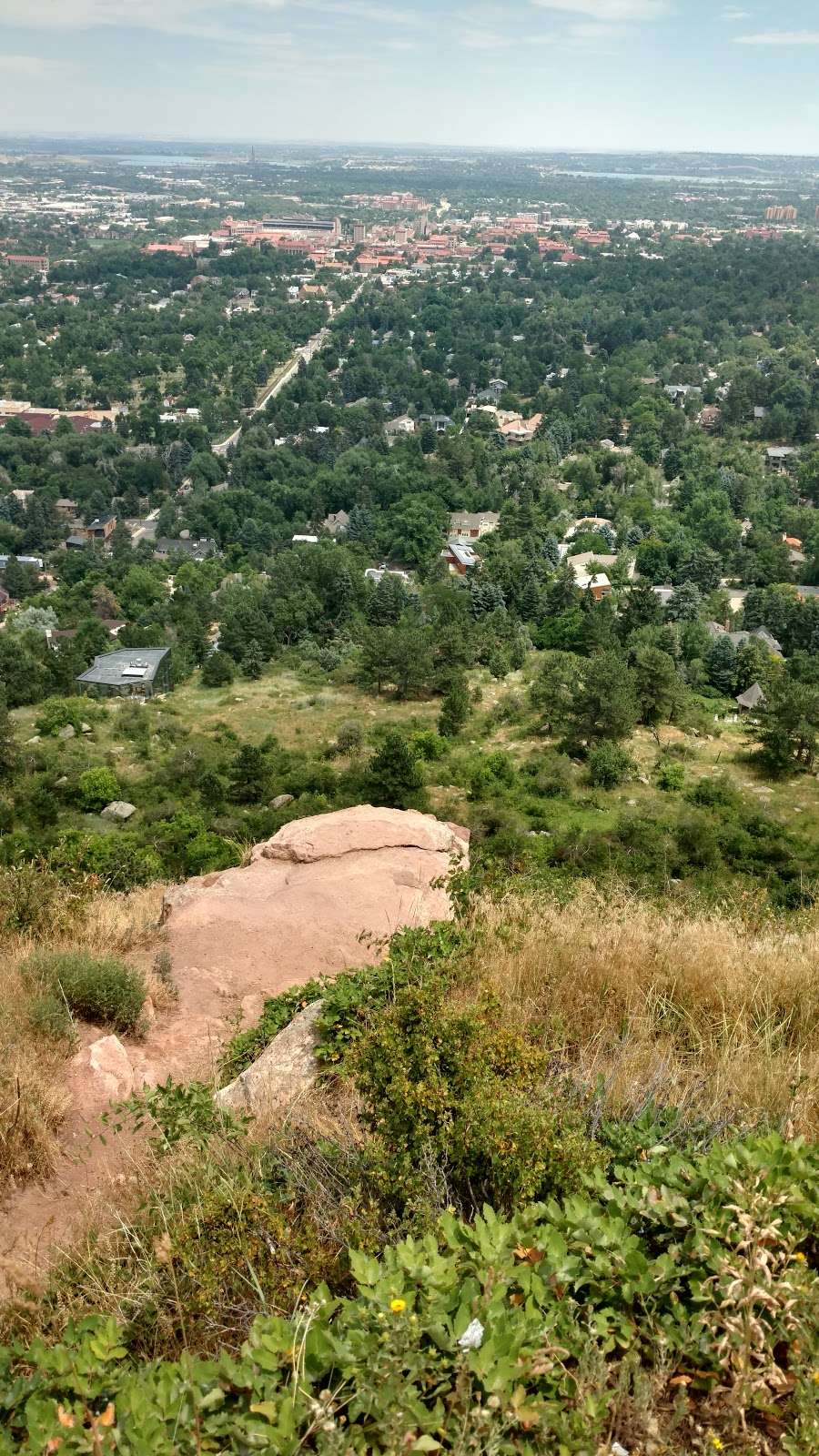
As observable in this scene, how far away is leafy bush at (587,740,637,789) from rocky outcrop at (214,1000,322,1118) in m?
11.1

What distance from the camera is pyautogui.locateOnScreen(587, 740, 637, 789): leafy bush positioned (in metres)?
14.5

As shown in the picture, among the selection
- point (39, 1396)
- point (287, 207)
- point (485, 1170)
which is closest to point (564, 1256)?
point (485, 1170)

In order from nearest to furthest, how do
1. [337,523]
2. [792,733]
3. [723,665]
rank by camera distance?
1. [792,733]
2. [723,665]
3. [337,523]

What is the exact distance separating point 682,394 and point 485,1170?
47033 mm

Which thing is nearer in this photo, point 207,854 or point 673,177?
point 207,854

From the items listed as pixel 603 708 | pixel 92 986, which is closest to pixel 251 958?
pixel 92 986

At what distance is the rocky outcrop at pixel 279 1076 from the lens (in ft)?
9.96

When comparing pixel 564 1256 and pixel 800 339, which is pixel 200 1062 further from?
pixel 800 339

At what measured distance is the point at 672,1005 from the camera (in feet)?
11.0

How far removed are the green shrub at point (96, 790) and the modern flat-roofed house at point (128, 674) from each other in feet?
19.9

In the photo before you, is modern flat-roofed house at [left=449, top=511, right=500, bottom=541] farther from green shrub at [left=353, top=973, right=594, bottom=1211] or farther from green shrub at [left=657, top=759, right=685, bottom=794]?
green shrub at [left=353, top=973, right=594, bottom=1211]

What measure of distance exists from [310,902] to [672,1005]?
8.40 feet

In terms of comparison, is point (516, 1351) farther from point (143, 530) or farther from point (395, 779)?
point (143, 530)

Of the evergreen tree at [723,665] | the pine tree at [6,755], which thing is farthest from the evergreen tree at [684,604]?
the pine tree at [6,755]
